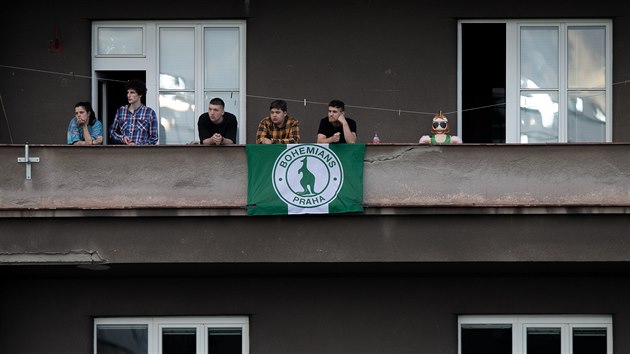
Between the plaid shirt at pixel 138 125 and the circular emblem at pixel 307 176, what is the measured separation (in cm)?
191

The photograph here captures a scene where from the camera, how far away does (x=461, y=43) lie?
63.6 feet

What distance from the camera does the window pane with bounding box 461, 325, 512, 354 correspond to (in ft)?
62.7

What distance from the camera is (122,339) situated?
19281mm

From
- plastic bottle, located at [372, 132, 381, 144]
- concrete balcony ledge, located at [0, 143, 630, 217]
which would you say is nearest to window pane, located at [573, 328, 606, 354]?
concrete balcony ledge, located at [0, 143, 630, 217]

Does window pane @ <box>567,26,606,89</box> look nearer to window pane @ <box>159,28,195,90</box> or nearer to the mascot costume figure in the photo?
the mascot costume figure

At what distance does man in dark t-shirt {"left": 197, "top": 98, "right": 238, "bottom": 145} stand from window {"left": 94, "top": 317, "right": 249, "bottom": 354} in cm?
282

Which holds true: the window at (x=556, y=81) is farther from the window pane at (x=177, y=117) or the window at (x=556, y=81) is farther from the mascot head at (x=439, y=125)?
the window pane at (x=177, y=117)

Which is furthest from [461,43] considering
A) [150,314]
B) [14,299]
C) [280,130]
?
[14,299]

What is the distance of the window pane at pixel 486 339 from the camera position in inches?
753

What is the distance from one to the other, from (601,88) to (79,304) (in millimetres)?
7681

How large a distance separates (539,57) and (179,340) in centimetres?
623

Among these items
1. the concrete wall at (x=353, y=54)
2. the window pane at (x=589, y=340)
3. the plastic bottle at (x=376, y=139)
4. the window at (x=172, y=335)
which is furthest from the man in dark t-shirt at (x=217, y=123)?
the window pane at (x=589, y=340)

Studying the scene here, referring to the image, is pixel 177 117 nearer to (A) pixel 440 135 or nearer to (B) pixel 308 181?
(B) pixel 308 181

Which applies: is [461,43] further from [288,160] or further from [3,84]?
[3,84]
